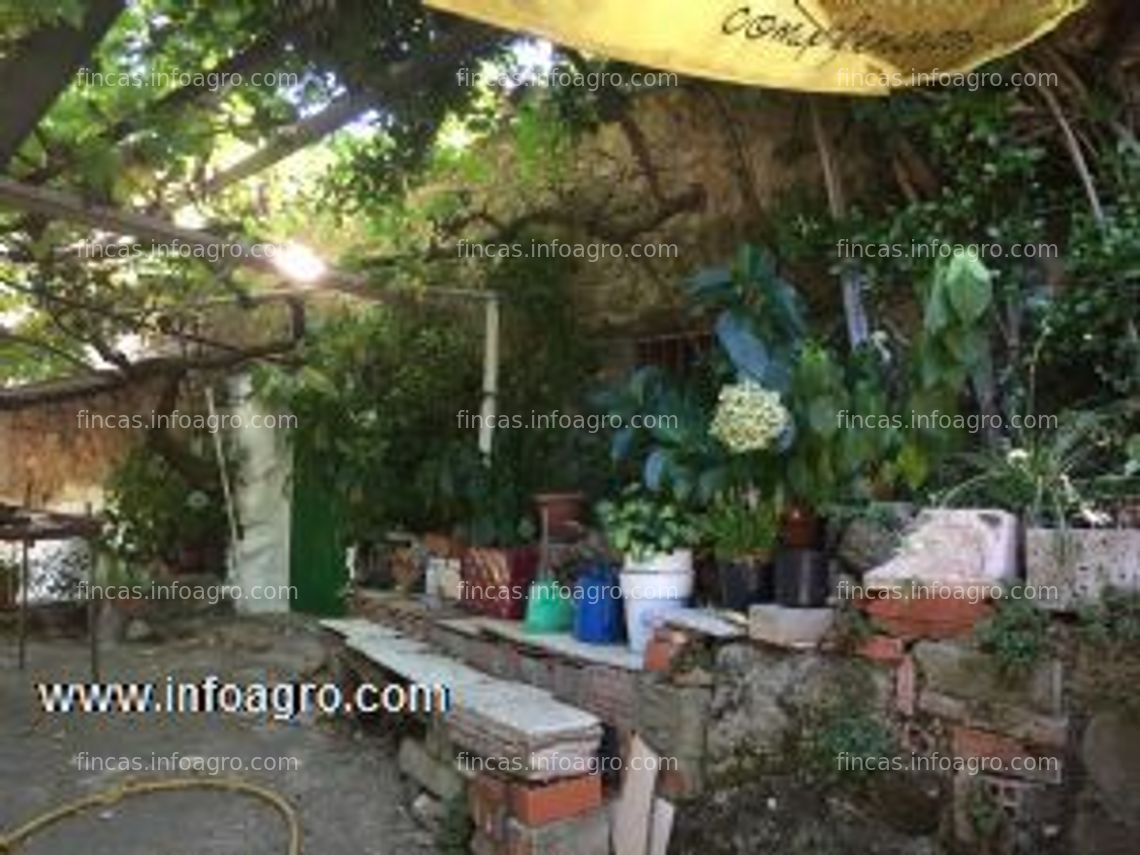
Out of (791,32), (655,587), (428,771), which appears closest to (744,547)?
(655,587)

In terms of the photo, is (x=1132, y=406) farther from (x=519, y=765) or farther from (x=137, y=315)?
(x=137, y=315)

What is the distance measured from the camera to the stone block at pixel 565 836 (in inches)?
172

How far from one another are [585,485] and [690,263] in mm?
1337

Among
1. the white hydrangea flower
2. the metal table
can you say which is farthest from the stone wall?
the metal table

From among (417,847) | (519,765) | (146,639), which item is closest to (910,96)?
(519,765)

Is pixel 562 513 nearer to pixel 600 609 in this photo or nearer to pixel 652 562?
pixel 600 609

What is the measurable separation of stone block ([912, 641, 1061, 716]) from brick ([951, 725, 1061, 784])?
0.11 meters

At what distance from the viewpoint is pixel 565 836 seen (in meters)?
4.49

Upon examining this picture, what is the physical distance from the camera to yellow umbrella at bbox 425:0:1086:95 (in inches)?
109

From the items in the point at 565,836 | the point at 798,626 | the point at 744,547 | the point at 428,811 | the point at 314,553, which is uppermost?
the point at 744,547

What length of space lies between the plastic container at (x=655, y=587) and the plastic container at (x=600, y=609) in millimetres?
256

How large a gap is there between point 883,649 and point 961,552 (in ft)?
1.38

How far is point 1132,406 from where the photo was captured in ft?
14.8

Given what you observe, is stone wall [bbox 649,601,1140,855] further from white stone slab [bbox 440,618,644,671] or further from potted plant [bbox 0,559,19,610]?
potted plant [bbox 0,559,19,610]
